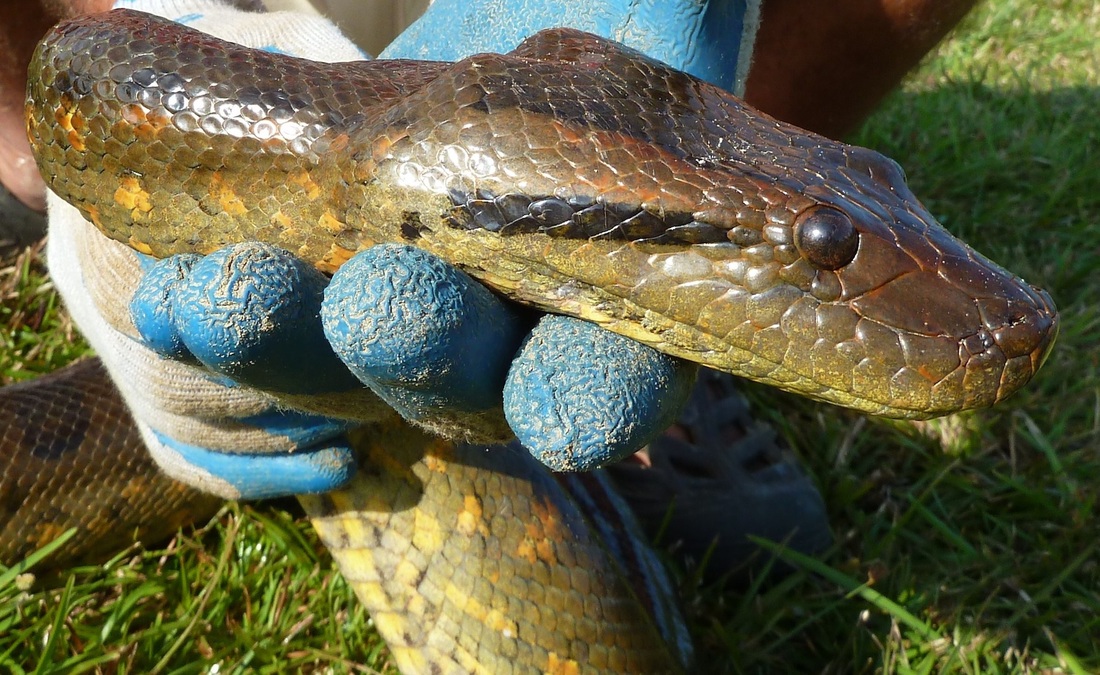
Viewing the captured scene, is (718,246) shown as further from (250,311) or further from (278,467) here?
(278,467)

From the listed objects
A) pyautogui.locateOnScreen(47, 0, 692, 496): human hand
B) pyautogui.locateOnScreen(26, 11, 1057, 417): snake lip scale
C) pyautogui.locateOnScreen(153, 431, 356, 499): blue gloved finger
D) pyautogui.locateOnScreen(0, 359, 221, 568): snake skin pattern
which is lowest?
pyautogui.locateOnScreen(0, 359, 221, 568): snake skin pattern

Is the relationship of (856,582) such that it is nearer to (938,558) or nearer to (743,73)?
(938,558)

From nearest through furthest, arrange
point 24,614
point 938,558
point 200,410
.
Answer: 1. point 200,410
2. point 24,614
3. point 938,558

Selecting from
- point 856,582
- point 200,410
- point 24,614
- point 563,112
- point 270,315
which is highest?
point 563,112

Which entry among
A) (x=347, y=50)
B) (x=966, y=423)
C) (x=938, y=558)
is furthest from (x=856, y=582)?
(x=347, y=50)

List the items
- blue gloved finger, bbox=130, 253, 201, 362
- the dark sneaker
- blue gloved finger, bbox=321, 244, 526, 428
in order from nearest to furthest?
blue gloved finger, bbox=321, 244, 526, 428
blue gloved finger, bbox=130, 253, 201, 362
the dark sneaker

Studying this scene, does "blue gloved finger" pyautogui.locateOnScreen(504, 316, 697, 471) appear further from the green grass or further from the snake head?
the green grass

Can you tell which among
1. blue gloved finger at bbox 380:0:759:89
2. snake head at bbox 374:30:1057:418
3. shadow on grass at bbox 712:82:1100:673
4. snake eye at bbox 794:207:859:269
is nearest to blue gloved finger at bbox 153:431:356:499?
snake head at bbox 374:30:1057:418
